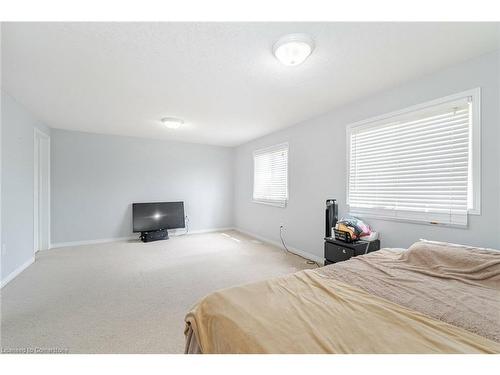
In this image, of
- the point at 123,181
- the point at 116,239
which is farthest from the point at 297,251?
the point at 123,181

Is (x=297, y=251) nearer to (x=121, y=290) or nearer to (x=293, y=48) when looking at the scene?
(x=121, y=290)

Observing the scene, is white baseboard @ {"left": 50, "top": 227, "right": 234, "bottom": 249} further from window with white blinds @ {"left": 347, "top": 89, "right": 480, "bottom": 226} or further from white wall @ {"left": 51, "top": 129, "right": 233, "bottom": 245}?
window with white blinds @ {"left": 347, "top": 89, "right": 480, "bottom": 226}

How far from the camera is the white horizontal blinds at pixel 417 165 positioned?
77.8 inches

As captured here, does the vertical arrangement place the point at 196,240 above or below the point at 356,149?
below

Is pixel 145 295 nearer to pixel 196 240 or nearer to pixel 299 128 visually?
pixel 196 240

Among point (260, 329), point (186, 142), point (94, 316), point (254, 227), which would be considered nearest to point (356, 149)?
point (260, 329)

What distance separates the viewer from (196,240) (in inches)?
192

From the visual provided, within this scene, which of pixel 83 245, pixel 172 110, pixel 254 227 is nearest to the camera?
pixel 172 110

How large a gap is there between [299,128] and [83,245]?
4.87 meters

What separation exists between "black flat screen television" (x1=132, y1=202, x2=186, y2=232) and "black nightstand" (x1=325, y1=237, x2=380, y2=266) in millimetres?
3759

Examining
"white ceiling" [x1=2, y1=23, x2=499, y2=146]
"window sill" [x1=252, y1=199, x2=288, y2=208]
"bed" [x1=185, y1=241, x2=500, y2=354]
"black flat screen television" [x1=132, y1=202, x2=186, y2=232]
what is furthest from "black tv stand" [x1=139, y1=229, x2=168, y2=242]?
"bed" [x1=185, y1=241, x2=500, y2=354]

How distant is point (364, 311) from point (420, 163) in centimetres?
188

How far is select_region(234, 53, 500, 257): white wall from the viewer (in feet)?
5.91

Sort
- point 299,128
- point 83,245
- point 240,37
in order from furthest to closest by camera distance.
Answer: point 83,245 → point 299,128 → point 240,37
